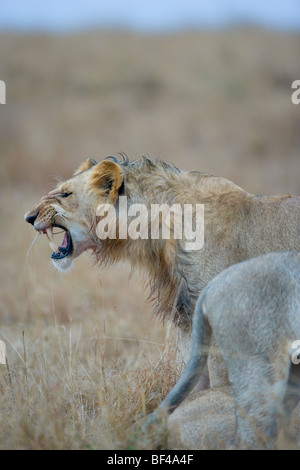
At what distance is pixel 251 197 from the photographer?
14.8 ft

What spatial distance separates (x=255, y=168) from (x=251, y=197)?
11.8m

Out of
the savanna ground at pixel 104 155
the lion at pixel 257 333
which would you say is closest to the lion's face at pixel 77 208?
the savanna ground at pixel 104 155

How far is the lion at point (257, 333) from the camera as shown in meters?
3.28

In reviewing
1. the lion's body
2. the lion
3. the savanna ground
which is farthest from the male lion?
the lion

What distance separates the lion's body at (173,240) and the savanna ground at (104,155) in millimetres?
470

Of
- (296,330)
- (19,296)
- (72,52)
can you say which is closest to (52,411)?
(296,330)

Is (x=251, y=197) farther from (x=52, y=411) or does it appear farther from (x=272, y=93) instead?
(x=272, y=93)

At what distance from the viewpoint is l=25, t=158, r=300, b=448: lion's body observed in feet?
13.9

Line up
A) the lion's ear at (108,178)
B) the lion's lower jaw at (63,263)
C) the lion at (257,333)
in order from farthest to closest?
the lion's lower jaw at (63,263) < the lion's ear at (108,178) < the lion at (257,333)

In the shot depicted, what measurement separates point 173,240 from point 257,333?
45.8 inches

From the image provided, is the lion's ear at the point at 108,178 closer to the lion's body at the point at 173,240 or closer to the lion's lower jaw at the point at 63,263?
the lion's body at the point at 173,240

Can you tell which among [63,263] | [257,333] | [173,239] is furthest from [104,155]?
[257,333]

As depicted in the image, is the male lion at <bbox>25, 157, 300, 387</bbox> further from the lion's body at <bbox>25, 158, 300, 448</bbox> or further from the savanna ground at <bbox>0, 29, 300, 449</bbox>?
the savanna ground at <bbox>0, 29, 300, 449</bbox>

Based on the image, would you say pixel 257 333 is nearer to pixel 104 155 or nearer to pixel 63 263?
pixel 63 263
